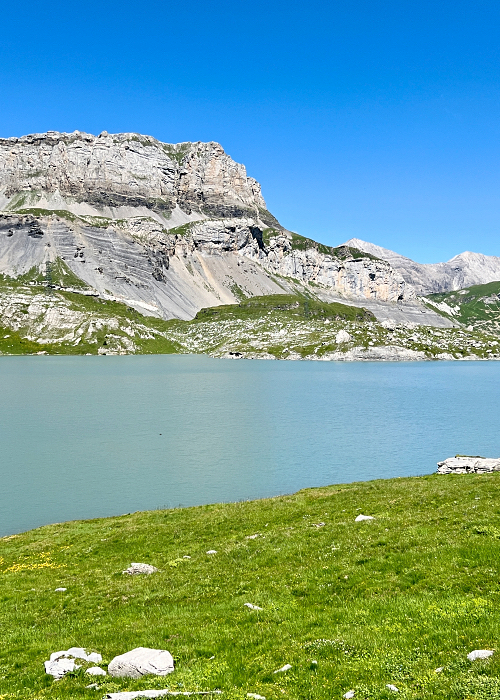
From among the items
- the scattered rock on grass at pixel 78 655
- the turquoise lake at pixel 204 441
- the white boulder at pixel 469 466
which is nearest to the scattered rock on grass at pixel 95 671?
the scattered rock on grass at pixel 78 655

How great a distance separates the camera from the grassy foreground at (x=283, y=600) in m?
12.9

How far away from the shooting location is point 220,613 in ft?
A: 61.1

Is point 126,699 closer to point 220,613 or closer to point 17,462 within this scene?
point 220,613

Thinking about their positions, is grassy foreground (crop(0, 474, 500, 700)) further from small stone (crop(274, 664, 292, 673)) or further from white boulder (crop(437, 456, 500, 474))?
white boulder (crop(437, 456, 500, 474))

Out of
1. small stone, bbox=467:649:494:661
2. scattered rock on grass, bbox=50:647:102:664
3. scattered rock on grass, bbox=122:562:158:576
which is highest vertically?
small stone, bbox=467:649:494:661

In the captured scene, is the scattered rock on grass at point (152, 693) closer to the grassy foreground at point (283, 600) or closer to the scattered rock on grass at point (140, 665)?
the grassy foreground at point (283, 600)

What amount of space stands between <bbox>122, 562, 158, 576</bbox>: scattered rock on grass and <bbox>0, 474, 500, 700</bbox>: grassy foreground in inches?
24.2

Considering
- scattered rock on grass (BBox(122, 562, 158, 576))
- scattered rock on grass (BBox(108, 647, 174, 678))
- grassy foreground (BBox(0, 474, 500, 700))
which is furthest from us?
scattered rock on grass (BBox(122, 562, 158, 576))

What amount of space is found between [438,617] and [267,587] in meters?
8.22

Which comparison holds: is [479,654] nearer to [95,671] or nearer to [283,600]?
[283,600]

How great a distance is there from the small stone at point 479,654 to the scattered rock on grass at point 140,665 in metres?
8.55

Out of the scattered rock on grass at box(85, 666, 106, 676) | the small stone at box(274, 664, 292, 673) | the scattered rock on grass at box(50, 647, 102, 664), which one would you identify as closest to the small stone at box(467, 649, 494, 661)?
the small stone at box(274, 664, 292, 673)

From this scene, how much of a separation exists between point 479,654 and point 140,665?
31.8 ft

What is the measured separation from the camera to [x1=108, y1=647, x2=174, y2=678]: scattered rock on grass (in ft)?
44.8
